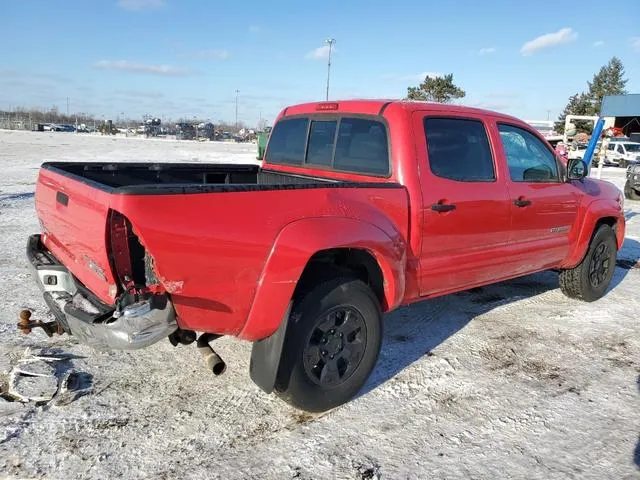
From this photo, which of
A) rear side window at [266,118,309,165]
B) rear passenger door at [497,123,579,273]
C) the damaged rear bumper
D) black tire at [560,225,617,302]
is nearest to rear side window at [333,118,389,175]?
rear side window at [266,118,309,165]

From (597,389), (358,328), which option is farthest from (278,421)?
(597,389)

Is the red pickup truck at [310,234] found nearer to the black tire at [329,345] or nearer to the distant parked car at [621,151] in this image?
the black tire at [329,345]

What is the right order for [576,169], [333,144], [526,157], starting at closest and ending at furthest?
[333,144] → [526,157] → [576,169]

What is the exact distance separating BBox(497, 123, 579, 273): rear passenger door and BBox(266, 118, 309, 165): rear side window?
67.1 inches

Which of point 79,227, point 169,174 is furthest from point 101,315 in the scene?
point 169,174

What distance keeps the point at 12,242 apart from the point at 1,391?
436 centimetres

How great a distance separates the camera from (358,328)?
3350mm

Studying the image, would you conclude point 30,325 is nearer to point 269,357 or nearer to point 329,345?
point 269,357

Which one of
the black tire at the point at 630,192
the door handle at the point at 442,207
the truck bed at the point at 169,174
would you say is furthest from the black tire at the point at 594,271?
the black tire at the point at 630,192

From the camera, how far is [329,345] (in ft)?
10.6

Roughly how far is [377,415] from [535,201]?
8.30ft

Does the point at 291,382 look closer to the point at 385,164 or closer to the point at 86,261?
the point at 86,261

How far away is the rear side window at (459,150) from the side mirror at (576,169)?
124cm

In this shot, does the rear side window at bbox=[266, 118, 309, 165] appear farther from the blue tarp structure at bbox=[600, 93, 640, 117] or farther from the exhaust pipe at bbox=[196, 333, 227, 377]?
the blue tarp structure at bbox=[600, 93, 640, 117]
